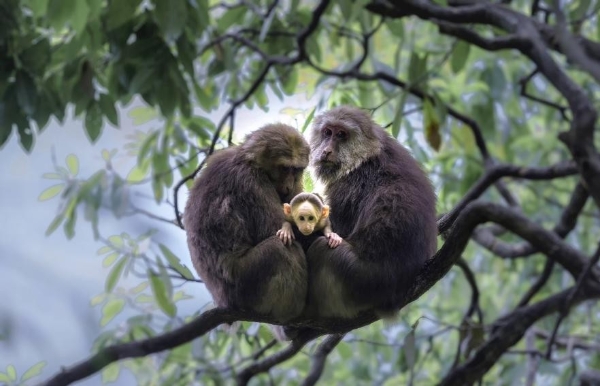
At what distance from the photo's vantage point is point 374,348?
6184 mm

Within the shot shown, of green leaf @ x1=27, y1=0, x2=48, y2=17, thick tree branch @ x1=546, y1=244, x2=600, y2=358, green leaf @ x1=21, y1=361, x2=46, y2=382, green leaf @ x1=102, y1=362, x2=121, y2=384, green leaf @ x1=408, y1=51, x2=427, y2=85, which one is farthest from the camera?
green leaf @ x1=102, y1=362, x2=121, y2=384

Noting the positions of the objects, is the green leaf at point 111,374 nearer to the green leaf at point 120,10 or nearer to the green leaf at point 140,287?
the green leaf at point 140,287

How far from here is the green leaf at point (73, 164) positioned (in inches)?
192

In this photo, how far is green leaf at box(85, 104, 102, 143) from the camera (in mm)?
4507

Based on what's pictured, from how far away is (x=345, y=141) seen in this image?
8.79 feet

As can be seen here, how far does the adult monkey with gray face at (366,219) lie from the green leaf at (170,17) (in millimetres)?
1250

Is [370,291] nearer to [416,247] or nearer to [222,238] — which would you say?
[416,247]

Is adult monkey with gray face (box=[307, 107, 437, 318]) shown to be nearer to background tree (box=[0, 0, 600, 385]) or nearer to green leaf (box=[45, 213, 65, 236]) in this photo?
background tree (box=[0, 0, 600, 385])

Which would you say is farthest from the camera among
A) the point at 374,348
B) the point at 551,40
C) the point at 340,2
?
the point at 374,348

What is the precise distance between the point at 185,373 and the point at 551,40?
2.87 metres

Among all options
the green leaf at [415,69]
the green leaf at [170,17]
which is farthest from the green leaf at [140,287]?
the green leaf at [415,69]

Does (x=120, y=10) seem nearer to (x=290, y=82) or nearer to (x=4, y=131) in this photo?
(x=4, y=131)

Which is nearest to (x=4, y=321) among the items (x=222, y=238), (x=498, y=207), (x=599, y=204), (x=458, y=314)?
(x=222, y=238)

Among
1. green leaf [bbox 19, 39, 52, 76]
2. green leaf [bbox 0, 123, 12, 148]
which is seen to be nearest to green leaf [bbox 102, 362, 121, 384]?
green leaf [bbox 0, 123, 12, 148]
